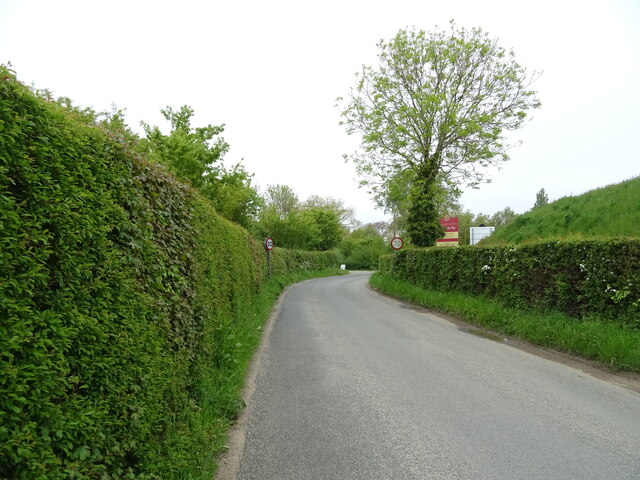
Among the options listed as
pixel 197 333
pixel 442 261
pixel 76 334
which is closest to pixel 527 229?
pixel 442 261

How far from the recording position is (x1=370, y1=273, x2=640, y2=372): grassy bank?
20.8 feet

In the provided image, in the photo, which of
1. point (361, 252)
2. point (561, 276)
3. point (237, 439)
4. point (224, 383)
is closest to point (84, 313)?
point (237, 439)

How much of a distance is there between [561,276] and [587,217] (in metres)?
11.2

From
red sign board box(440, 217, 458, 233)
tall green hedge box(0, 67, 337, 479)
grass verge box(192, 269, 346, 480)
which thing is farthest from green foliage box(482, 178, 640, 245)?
tall green hedge box(0, 67, 337, 479)

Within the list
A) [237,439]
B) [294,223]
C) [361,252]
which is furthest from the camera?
[361,252]

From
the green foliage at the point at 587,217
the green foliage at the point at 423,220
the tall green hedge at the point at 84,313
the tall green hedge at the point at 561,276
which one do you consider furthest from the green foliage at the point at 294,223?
the tall green hedge at the point at 84,313

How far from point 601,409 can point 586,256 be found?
4.16 metres

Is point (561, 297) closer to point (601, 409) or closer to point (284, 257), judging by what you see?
point (601, 409)

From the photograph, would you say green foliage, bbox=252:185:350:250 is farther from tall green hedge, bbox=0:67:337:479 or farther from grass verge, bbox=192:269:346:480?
tall green hedge, bbox=0:67:337:479

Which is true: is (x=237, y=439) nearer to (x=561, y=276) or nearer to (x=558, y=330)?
A: (x=558, y=330)

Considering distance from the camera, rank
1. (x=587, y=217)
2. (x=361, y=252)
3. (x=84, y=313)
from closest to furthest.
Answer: (x=84, y=313) < (x=587, y=217) < (x=361, y=252)

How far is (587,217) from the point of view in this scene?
672 inches

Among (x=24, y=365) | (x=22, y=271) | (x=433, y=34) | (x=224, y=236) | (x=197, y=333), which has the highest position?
(x=433, y=34)

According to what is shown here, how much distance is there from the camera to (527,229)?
1981 cm
